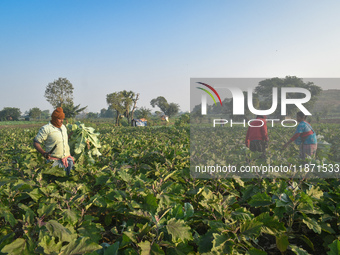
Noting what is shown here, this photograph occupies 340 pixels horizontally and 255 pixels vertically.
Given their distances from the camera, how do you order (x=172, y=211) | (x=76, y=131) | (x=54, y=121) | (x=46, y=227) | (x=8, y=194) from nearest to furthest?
(x=46, y=227), (x=172, y=211), (x=8, y=194), (x=54, y=121), (x=76, y=131)

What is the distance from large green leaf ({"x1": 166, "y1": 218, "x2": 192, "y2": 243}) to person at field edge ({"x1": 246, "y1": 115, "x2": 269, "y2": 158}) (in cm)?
529

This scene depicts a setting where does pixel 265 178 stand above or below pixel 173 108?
below

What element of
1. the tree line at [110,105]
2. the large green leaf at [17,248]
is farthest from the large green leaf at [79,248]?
the tree line at [110,105]

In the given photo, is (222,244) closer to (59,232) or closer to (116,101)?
(59,232)

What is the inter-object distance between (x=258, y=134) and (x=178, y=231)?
551cm

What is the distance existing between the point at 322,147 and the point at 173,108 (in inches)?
3545

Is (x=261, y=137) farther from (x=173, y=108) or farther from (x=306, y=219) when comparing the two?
(x=173, y=108)

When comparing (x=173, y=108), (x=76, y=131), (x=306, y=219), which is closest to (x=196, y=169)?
(x=306, y=219)

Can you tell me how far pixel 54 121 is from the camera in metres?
4.30

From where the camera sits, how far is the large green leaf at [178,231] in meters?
1.62

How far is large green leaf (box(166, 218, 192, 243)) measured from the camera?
1.62 meters

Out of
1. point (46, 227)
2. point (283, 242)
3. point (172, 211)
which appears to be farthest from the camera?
point (172, 211)

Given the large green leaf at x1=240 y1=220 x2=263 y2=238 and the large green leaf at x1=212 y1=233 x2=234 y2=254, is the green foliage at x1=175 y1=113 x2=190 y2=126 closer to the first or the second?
the large green leaf at x1=240 y1=220 x2=263 y2=238

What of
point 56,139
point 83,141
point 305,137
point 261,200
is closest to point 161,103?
point 305,137
